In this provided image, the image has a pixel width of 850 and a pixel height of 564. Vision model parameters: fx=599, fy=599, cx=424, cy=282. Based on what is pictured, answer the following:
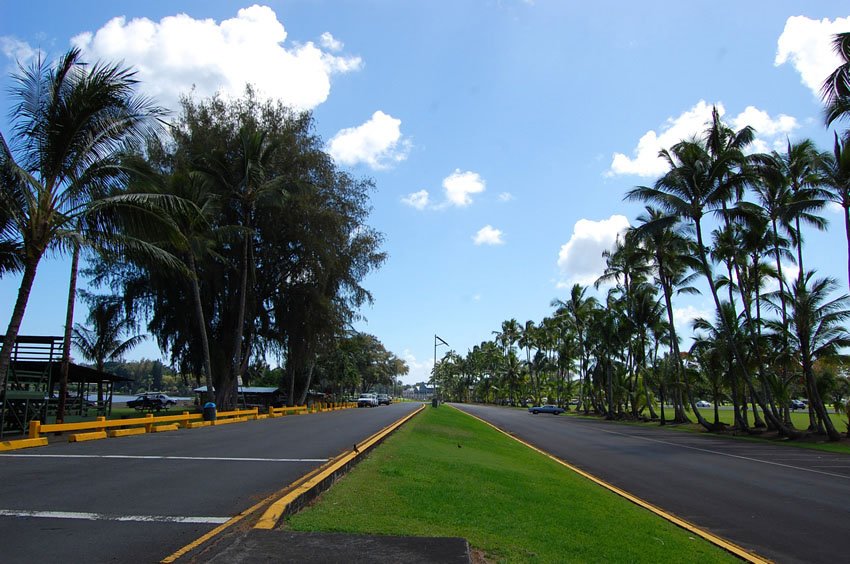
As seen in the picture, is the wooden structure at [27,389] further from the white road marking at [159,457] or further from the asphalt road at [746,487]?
the asphalt road at [746,487]

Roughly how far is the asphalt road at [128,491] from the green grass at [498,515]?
1.26m

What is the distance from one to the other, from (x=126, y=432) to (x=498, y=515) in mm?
14062

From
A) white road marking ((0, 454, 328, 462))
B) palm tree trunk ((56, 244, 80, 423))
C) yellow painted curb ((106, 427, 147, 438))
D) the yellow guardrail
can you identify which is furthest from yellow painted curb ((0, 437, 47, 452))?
palm tree trunk ((56, 244, 80, 423))

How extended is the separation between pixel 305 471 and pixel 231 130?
28.8 metres

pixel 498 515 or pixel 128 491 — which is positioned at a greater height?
pixel 128 491

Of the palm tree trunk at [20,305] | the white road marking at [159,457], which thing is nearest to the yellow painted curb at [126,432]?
the palm tree trunk at [20,305]

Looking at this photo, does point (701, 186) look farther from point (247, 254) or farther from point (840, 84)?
point (247, 254)

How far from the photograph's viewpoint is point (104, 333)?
37.4 m

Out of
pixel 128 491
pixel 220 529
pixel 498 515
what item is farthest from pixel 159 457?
pixel 498 515

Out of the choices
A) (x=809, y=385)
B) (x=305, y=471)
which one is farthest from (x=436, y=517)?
(x=809, y=385)

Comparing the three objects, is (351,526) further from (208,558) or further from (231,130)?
(231,130)

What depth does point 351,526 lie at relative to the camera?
247 inches

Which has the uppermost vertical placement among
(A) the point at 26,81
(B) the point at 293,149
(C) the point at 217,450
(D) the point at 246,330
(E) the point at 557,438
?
(B) the point at 293,149

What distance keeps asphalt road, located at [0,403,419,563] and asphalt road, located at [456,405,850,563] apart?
7.39m
